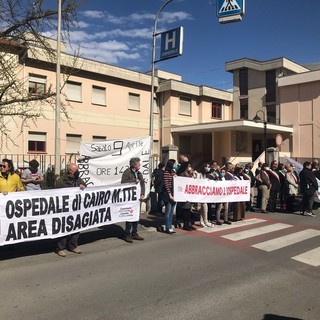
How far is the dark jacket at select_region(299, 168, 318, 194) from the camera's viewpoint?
11688 mm

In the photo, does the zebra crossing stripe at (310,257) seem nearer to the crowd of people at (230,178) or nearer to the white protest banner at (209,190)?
the crowd of people at (230,178)

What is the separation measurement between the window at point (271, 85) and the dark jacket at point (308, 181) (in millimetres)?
22768

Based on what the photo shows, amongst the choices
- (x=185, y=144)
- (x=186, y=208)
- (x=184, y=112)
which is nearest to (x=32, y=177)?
(x=186, y=208)

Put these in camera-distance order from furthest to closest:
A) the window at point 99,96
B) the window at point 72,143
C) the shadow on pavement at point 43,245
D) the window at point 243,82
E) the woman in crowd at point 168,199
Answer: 1. the window at point 243,82
2. the window at point 99,96
3. the window at point 72,143
4. the woman in crowd at point 168,199
5. the shadow on pavement at point 43,245

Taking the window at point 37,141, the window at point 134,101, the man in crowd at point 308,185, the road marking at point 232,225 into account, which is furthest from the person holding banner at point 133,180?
the window at point 134,101

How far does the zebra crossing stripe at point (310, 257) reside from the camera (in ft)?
21.5

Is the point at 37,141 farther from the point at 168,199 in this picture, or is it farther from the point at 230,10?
the point at 168,199

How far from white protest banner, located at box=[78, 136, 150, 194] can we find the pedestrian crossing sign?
4555 mm

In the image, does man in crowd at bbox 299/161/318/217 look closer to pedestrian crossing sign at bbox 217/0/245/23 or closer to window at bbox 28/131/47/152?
pedestrian crossing sign at bbox 217/0/245/23

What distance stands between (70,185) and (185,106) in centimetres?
2423

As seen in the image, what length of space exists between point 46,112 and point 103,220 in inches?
624

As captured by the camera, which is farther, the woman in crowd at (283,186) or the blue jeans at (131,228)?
the woman in crowd at (283,186)

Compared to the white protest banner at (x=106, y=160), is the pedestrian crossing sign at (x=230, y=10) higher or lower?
higher

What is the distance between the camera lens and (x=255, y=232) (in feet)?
29.9
